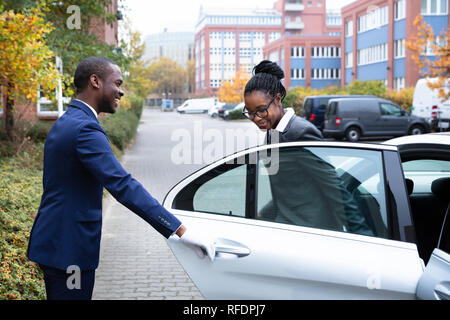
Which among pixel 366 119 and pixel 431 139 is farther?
pixel 366 119

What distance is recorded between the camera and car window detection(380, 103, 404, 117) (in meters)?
24.7

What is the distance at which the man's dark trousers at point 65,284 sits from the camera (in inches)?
105

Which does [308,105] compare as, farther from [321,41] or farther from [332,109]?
[321,41]

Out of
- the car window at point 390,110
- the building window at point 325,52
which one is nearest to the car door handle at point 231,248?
the car window at point 390,110

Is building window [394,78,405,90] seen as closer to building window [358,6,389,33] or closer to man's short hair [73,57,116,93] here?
building window [358,6,389,33]

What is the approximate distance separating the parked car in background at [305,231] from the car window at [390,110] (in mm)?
22640

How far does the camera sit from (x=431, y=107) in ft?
86.3

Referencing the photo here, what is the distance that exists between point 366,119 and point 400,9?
94.4 ft

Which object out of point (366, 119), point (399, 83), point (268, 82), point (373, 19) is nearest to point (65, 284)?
point (268, 82)

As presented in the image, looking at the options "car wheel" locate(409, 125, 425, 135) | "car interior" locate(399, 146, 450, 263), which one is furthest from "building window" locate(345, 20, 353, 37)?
"car interior" locate(399, 146, 450, 263)

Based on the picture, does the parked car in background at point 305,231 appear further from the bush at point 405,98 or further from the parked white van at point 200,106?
the parked white van at point 200,106
